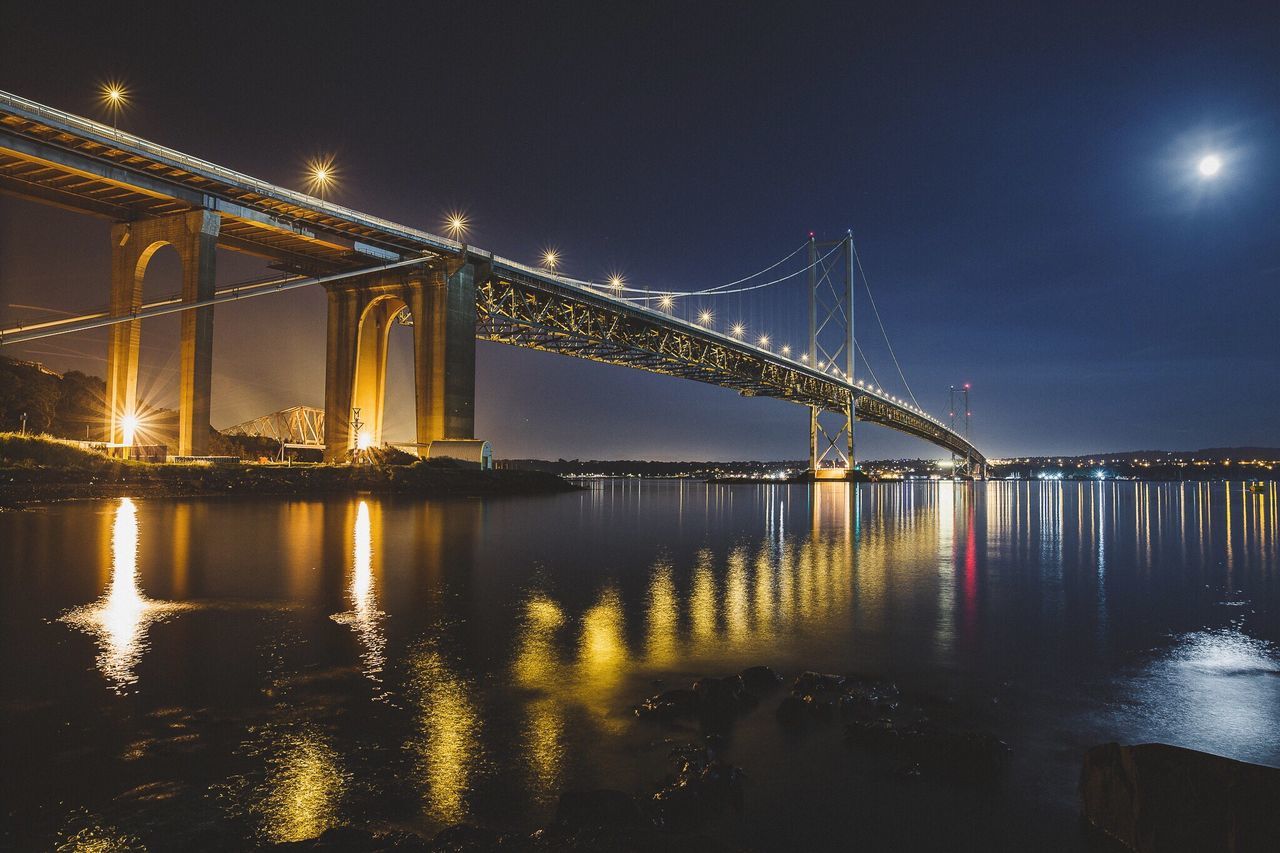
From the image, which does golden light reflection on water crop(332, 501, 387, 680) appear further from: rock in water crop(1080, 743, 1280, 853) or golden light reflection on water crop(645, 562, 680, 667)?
rock in water crop(1080, 743, 1280, 853)

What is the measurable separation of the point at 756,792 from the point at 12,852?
150 inches

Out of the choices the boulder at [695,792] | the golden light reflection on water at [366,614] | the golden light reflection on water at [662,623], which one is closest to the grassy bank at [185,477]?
the golden light reflection on water at [366,614]

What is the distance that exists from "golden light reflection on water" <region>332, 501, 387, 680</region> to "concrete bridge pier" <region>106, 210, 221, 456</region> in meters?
22.1

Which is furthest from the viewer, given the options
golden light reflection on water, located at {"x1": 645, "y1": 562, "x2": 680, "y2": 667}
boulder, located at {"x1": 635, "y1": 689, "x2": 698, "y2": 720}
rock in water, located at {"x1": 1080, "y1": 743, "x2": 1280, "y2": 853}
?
golden light reflection on water, located at {"x1": 645, "y1": 562, "x2": 680, "y2": 667}

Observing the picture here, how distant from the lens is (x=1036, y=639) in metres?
8.60

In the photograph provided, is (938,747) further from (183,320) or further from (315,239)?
(315,239)

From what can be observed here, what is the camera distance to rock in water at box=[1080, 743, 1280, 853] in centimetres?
317

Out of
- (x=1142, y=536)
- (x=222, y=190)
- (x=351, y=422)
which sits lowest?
(x=1142, y=536)

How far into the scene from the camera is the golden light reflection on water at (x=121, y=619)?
641 cm

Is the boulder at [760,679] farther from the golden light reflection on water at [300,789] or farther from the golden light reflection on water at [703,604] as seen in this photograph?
the golden light reflection on water at [300,789]

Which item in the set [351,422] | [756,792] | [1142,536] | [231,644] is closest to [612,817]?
[756,792]

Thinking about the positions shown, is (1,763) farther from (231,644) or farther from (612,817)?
(612,817)

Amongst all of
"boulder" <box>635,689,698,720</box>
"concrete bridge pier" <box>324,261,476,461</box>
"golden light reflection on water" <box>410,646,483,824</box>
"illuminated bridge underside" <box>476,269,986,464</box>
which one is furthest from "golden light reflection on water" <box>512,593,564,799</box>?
"illuminated bridge underside" <box>476,269,986,464</box>

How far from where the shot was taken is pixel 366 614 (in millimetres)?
8680
